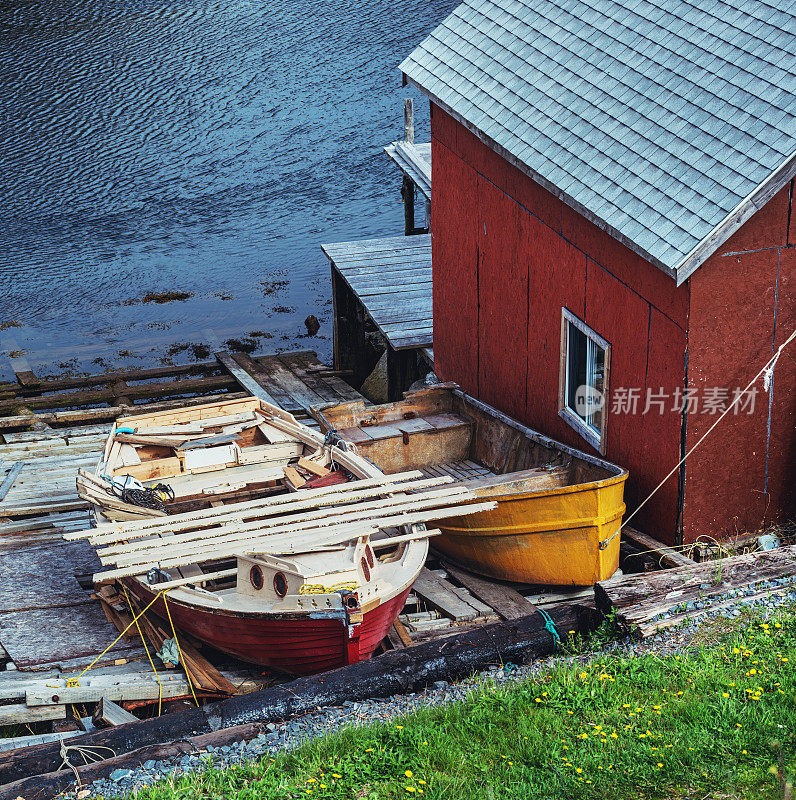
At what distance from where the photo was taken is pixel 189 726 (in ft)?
26.1

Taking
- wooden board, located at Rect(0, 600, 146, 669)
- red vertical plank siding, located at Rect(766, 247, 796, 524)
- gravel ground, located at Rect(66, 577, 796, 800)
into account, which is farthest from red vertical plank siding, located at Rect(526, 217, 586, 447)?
wooden board, located at Rect(0, 600, 146, 669)

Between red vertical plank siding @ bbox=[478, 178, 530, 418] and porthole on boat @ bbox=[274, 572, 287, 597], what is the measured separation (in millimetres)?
4693

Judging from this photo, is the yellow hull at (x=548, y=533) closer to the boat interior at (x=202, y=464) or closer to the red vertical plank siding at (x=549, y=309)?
the red vertical plank siding at (x=549, y=309)

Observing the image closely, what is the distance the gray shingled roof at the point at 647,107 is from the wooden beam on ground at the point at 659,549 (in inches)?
112

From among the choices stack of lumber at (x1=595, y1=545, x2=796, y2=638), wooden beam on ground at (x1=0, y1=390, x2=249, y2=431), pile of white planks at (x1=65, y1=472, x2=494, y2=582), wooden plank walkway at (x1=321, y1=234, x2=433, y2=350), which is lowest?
wooden beam on ground at (x1=0, y1=390, x2=249, y2=431)

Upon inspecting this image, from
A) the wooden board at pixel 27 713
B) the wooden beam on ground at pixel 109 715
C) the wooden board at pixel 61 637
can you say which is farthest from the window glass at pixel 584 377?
the wooden board at pixel 27 713

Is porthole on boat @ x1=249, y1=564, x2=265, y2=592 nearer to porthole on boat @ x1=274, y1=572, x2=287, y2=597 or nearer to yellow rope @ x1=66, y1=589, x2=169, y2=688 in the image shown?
porthole on boat @ x1=274, y1=572, x2=287, y2=597

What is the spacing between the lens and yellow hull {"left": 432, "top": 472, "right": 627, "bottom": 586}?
9.73 metres

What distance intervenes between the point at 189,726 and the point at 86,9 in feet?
116

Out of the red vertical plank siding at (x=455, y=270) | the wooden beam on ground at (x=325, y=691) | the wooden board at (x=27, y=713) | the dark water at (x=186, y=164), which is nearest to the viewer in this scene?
the wooden beam on ground at (x=325, y=691)

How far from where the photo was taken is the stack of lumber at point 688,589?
8.70m

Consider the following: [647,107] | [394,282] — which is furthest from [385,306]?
[647,107]

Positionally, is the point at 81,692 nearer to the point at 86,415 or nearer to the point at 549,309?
the point at 549,309

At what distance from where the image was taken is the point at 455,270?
14109 mm
